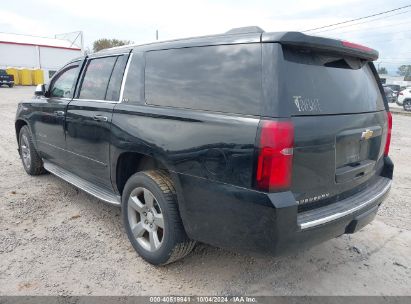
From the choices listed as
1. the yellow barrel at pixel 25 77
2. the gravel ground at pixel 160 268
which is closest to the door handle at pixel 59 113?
the gravel ground at pixel 160 268

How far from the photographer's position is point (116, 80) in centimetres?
357

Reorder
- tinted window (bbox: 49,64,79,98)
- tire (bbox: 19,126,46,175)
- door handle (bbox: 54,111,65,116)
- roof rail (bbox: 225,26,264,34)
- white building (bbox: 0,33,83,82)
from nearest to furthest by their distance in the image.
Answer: roof rail (bbox: 225,26,264,34) < door handle (bbox: 54,111,65,116) < tinted window (bbox: 49,64,79,98) < tire (bbox: 19,126,46,175) < white building (bbox: 0,33,83,82)

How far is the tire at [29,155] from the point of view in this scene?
5.30 m

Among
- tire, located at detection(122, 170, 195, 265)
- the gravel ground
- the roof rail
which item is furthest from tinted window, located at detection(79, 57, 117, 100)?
the roof rail

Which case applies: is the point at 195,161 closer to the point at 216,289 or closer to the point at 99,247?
the point at 216,289

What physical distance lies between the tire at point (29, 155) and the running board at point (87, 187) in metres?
0.57

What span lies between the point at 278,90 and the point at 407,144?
8.40m

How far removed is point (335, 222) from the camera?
8.39 feet

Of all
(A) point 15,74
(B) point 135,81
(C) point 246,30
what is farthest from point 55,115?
(A) point 15,74

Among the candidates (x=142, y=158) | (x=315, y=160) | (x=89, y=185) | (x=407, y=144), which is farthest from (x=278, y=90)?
(x=407, y=144)

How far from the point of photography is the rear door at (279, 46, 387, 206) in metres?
2.35

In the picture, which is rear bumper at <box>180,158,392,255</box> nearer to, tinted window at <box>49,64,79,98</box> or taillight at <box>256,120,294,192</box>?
taillight at <box>256,120,294,192</box>

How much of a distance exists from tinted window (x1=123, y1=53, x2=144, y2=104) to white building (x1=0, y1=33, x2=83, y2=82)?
44.7 m

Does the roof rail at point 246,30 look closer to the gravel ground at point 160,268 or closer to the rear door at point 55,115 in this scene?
the gravel ground at point 160,268
